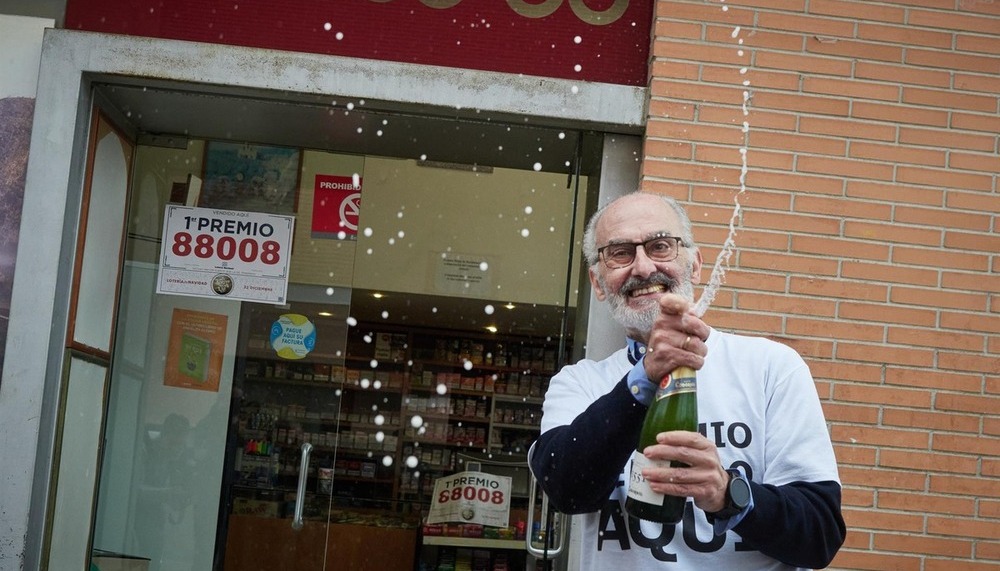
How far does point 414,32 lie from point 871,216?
2077 millimetres

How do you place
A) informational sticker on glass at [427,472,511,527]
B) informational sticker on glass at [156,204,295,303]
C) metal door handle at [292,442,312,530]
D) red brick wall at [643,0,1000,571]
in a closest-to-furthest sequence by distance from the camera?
red brick wall at [643,0,1000,571] < informational sticker on glass at [156,204,295,303] < metal door handle at [292,442,312,530] < informational sticker on glass at [427,472,511,527]

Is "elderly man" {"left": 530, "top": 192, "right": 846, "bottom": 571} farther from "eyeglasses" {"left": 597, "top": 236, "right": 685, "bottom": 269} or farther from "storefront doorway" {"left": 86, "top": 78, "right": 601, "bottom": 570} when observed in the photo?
"storefront doorway" {"left": 86, "top": 78, "right": 601, "bottom": 570}

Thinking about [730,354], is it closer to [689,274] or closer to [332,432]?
[689,274]

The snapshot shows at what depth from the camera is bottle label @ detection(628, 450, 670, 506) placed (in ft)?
6.82

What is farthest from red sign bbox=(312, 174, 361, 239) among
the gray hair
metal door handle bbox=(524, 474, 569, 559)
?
the gray hair

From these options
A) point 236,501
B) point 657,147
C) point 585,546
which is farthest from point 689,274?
point 236,501

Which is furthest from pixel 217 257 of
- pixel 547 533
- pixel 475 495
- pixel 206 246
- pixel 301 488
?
pixel 475 495

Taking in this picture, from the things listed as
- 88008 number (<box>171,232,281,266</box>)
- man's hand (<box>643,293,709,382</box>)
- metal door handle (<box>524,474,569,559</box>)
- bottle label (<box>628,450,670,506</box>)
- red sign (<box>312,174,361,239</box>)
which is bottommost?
metal door handle (<box>524,474,569,559</box>)

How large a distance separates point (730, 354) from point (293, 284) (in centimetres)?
394

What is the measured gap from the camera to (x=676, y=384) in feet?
6.81

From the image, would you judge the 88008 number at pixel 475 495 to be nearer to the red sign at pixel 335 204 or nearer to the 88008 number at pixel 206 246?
the red sign at pixel 335 204

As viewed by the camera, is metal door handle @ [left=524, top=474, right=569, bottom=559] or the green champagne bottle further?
metal door handle @ [left=524, top=474, right=569, bottom=559]

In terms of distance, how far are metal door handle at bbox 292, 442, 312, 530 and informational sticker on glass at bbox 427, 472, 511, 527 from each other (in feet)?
4.62

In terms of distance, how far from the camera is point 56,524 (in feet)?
16.2
